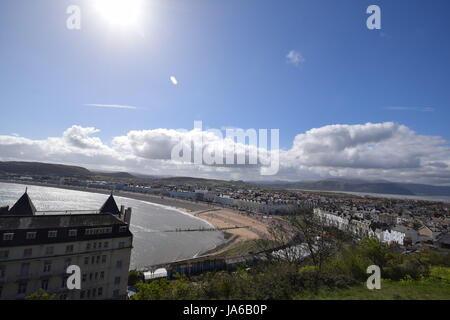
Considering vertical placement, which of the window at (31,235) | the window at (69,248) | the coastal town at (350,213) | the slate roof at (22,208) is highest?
the slate roof at (22,208)

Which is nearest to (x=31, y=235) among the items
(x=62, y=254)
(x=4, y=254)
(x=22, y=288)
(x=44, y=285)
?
(x=4, y=254)

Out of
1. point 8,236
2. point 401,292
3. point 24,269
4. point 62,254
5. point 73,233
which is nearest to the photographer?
point 401,292

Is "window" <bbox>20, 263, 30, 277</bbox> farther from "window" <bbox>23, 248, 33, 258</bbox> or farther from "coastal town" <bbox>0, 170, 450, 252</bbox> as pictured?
"coastal town" <bbox>0, 170, 450, 252</bbox>

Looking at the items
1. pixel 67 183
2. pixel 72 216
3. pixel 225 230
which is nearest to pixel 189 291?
pixel 72 216

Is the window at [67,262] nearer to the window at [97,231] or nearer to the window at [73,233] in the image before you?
the window at [73,233]

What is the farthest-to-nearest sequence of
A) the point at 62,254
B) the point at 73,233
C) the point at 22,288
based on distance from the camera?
1. the point at 73,233
2. the point at 62,254
3. the point at 22,288

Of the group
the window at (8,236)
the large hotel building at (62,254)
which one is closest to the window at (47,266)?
the large hotel building at (62,254)

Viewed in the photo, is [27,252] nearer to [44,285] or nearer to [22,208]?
[44,285]
